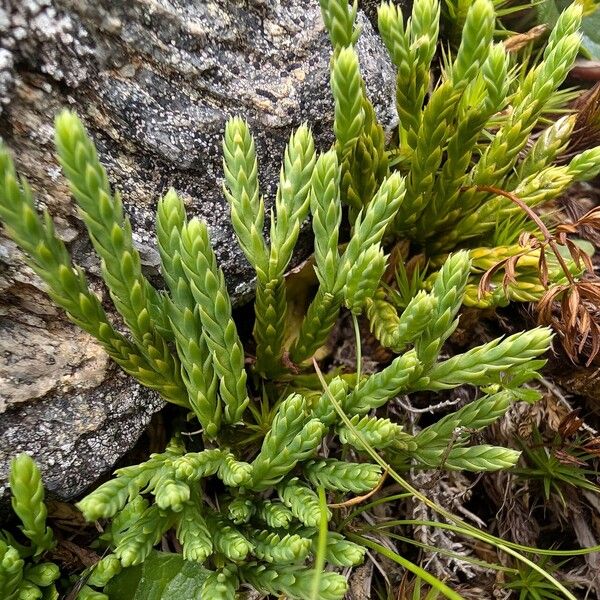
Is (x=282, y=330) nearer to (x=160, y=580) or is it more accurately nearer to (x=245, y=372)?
(x=245, y=372)

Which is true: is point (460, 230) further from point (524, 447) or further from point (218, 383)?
point (218, 383)

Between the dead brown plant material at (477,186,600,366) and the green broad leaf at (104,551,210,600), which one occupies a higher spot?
the dead brown plant material at (477,186,600,366)

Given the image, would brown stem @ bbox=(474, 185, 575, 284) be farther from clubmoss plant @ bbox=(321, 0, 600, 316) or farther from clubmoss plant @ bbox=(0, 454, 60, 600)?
clubmoss plant @ bbox=(0, 454, 60, 600)

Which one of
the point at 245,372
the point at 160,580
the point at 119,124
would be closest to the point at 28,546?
the point at 160,580

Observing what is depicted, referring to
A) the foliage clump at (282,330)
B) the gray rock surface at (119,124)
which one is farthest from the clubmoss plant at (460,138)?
the gray rock surface at (119,124)

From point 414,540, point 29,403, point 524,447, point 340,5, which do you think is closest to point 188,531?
point 29,403

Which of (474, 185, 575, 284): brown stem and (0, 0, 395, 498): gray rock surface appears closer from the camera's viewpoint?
(0, 0, 395, 498): gray rock surface

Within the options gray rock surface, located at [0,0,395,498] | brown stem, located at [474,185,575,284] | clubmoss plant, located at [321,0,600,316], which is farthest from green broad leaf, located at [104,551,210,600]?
brown stem, located at [474,185,575,284]
